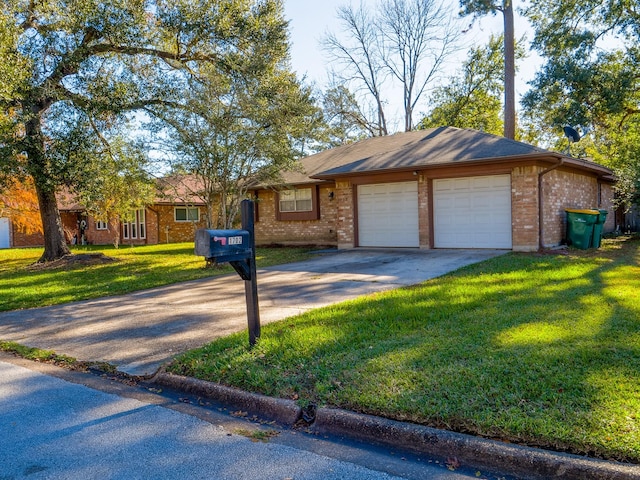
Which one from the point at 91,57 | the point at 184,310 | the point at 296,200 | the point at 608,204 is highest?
the point at 91,57

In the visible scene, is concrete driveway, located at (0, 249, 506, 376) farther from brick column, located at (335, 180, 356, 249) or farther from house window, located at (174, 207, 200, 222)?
house window, located at (174, 207, 200, 222)

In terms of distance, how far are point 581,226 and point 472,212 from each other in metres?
3.14

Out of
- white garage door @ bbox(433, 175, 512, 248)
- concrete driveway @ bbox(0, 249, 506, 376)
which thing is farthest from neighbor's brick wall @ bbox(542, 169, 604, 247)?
concrete driveway @ bbox(0, 249, 506, 376)

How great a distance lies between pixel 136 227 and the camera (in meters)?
29.3

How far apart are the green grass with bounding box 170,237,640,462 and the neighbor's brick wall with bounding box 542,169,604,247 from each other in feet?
21.5

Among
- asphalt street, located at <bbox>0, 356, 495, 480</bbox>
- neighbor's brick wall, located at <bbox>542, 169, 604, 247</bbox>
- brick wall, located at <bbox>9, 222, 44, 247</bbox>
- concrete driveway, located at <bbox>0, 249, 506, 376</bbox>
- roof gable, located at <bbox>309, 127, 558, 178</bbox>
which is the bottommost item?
asphalt street, located at <bbox>0, 356, 495, 480</bbox>

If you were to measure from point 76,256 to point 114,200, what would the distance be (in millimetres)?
5055

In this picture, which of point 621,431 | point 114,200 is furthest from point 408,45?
point 621,431

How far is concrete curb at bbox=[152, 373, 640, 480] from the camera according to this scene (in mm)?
2758

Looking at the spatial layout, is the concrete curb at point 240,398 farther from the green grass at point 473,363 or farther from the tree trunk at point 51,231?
the tree trunk at point 51,231

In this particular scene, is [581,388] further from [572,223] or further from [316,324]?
[572,223]

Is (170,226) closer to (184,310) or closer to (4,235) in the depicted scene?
(4,235)

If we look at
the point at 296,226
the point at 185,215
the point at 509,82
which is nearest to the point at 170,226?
the point at 185,215

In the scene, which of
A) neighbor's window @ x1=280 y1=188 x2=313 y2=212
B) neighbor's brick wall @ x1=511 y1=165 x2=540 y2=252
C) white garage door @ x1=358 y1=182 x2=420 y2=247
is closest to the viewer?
neighbor's brick wall @ x1=511 y1=165 x2=540 y2=252
